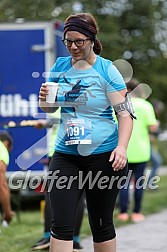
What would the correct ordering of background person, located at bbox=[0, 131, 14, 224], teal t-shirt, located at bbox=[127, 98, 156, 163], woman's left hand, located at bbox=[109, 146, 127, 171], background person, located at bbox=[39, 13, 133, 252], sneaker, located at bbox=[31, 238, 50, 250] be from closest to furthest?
woman's left hand, located at bbox=[109, 146, 127, 171]
background person, located at bbox=[39, 13, 133, 252]
sneaker, located at bbox=[31, 238, 50, 250]
background person, located at bbox=[0, 131, 14, 224]
teal t-shirt, located at bbox=[127, 98, 156, 163]

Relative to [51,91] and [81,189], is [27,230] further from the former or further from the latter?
[51,91]

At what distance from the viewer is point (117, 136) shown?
16.0 feet

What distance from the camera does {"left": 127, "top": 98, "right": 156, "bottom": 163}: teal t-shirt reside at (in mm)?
9477

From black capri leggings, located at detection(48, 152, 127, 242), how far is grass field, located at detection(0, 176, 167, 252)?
7.05 feet

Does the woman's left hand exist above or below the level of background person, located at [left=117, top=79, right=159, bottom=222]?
above

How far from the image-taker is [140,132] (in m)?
9.62

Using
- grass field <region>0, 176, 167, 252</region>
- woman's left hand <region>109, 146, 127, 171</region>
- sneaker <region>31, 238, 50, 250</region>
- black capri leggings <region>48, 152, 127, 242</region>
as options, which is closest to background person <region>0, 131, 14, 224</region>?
grass field <region>0, 176, 167, 252</region>

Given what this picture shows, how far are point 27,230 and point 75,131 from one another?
415 centimetres

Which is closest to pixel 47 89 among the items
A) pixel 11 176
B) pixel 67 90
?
pixel 67 90

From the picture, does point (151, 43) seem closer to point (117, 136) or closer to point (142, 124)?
point (142, 124)

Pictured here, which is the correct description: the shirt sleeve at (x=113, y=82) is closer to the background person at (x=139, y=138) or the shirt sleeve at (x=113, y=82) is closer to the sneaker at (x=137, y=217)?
the background person at (x=139, y=138)

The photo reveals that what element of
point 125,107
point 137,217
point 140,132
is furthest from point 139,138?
point 125,107

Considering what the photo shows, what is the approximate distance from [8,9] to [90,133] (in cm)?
872

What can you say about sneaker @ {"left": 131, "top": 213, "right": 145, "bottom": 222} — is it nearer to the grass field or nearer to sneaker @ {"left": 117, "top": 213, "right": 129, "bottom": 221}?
sneaker @ {"left": 117, "top": 213, "right": 129, "bottom": 221}
